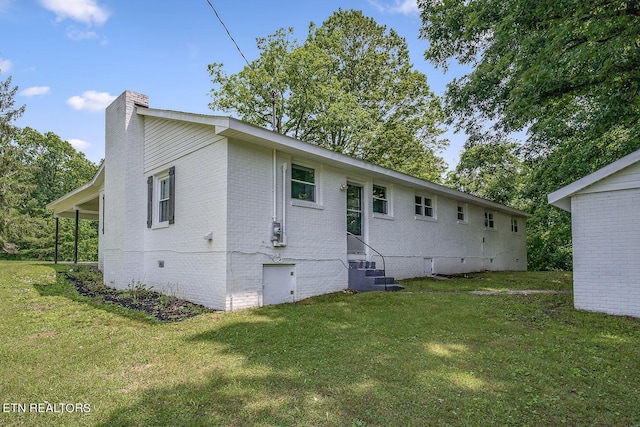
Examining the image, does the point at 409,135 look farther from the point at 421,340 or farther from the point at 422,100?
the point at 421,340

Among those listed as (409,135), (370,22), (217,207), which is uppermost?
(370,22)

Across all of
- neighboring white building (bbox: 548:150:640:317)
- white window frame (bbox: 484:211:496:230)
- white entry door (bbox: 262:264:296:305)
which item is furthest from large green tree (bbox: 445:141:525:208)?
white entry door (bbox: 262:264:296:305)

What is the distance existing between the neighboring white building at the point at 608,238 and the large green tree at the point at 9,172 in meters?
27.7

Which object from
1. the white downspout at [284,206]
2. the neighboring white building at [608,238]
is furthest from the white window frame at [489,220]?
the white downspout at [284,206]

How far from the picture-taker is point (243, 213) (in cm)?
741

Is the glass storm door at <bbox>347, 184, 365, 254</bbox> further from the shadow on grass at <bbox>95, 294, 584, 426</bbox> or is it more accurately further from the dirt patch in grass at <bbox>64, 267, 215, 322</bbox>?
the dirt patch in grass at <bbox>64, 267, 215, 322</bbox>

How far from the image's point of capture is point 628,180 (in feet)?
21.4

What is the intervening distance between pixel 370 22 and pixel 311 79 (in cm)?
592

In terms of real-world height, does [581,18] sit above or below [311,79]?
below

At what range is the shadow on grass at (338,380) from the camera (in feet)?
9.80

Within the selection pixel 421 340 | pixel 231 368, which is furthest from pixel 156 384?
pixel 421 340

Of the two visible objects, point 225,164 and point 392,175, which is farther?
point 392,175

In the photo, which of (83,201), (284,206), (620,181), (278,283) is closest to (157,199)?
(284,206)

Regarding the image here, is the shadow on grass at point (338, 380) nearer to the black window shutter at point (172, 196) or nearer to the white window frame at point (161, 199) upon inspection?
the black window shutter at point (172, 196)
